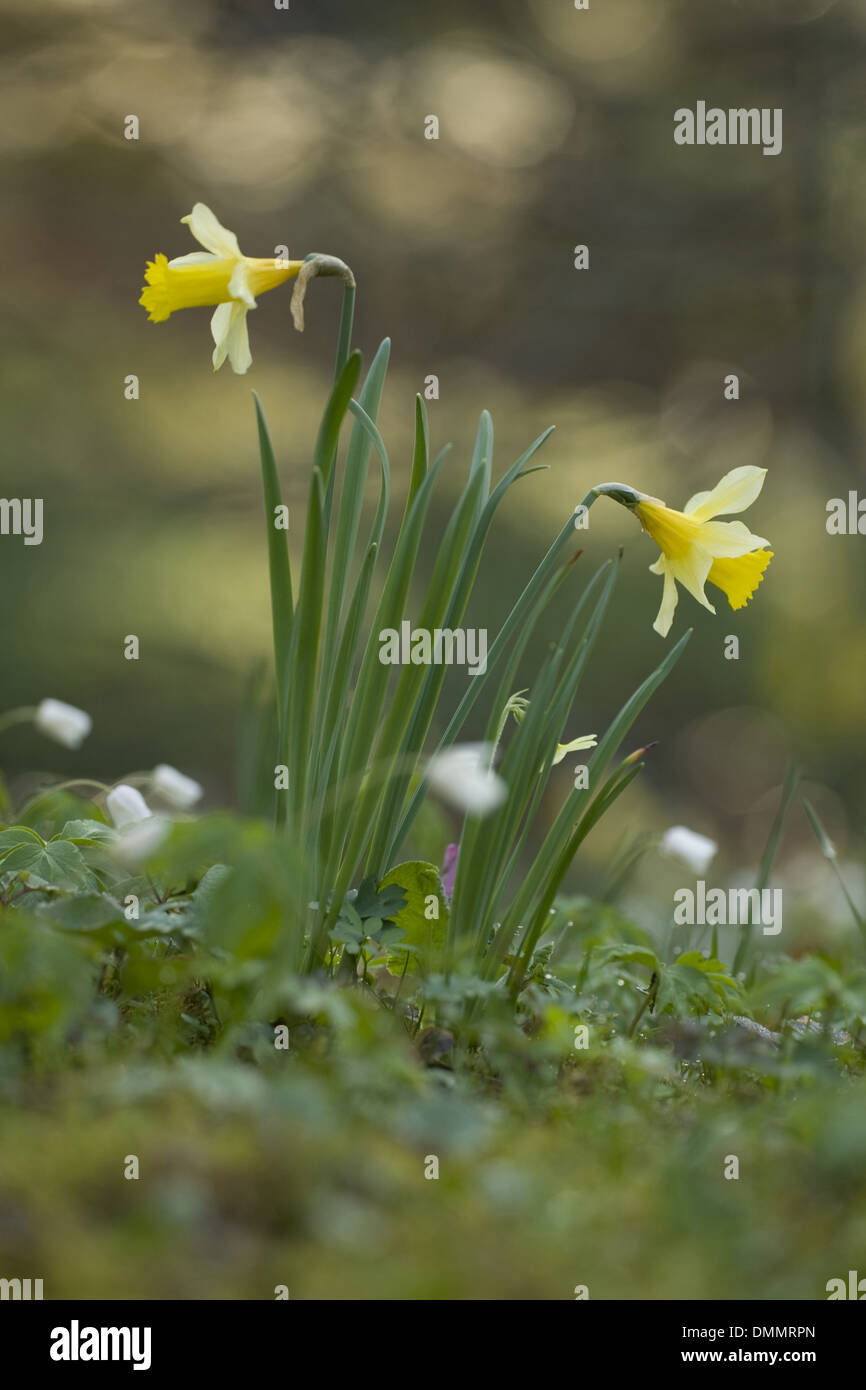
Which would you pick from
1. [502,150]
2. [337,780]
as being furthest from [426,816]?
[502,150]

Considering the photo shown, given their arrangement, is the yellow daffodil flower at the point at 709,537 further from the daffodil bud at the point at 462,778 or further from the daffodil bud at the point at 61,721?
the daffodil bud at the point at 61,721

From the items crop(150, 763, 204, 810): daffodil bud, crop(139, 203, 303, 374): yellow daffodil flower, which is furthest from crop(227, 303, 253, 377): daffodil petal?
crop(150, 763, 204, 810): daffodil bud

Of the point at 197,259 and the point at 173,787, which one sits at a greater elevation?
the point at 197,259

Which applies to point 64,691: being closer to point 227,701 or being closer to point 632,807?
point 227,701

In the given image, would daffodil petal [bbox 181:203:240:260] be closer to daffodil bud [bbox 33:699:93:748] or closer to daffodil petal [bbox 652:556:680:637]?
daffodil petal [bbox 652:556:680:637]

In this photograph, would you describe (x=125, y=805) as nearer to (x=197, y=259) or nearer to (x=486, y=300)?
(x=197, y=259)

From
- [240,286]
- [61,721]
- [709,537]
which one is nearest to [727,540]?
[709,537]
